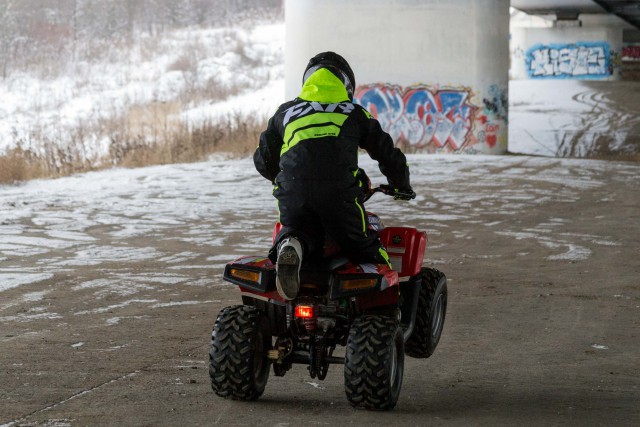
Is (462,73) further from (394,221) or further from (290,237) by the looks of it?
(290,237)

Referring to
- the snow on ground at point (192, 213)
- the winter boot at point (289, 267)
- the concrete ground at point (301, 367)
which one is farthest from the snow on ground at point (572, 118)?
the winter boot at point (289, 267)

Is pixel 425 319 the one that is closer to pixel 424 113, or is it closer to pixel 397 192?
pixel 397 192

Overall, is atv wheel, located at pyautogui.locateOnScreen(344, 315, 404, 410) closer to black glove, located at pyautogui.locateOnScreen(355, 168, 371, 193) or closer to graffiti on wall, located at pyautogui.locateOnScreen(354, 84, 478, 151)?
black glove, located at pyautogui.locateOnScreen(355, 168, 371, 193)

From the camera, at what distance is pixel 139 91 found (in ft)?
197

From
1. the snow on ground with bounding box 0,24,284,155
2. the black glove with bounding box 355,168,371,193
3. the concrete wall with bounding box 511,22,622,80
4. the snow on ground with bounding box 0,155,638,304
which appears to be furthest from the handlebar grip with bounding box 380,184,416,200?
the concrete wall with bounding box 511,22,622,80

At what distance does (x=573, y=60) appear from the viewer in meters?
66.1

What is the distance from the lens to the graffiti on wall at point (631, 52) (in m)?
80.8

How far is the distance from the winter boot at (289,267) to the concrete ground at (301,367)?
0.67 m

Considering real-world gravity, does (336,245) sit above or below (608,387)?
above

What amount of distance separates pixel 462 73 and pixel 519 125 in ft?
31.6

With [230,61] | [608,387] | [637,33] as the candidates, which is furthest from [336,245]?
[637,33]

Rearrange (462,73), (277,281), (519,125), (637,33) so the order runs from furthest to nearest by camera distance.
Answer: (637,33) → (519,125) → (462,73) → (277,281)

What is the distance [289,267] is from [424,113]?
26111 mm

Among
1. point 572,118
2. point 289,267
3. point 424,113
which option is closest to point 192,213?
point 289,267
